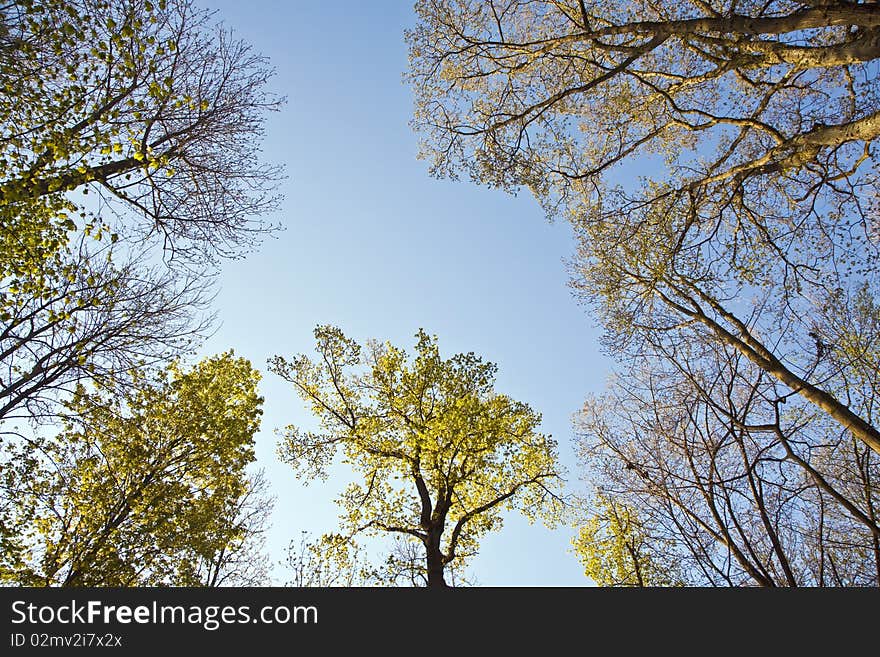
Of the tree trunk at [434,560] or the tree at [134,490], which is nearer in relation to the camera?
the tree at [134,490]

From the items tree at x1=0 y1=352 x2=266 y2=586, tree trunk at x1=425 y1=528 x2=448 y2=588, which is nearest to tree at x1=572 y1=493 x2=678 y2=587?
tree trunk at x1=425 y1=528 x2=448 y2=588

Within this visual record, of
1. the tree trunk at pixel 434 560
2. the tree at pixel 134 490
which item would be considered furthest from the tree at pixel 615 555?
the tree at pixel 134 490

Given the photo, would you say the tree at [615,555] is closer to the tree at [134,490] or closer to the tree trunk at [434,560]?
the tree trunk at [434,560]

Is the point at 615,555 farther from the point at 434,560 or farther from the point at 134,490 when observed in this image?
the point at 134,490

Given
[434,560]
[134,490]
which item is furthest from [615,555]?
[134,490]

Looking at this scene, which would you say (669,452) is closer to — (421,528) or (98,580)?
(421,528)

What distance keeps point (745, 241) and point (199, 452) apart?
10712 mm

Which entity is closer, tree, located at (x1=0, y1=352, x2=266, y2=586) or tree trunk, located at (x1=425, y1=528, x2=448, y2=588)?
tree, located at (x1=0, y1=352, x2=266, y2=586)

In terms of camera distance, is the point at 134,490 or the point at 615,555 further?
the point at 615,555

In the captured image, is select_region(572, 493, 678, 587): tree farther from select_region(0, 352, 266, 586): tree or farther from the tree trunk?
select_region(0, 352, 266, 586): tree

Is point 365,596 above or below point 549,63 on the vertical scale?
below

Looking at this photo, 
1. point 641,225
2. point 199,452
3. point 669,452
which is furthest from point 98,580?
point 641,225

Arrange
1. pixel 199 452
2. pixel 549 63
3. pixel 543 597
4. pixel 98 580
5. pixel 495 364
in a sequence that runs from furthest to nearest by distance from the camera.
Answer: pixel 495 364
pixel 199 452
pixel 549 63
pixel 98 580
pixel 543 597

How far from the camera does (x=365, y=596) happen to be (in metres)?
3.14
